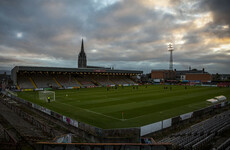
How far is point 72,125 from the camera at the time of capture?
58.4 ft

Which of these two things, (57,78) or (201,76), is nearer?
(57,78)

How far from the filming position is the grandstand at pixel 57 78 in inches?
2294

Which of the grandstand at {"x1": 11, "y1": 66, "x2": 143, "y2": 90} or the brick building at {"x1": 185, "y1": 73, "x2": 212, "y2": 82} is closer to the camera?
the grandstand at {"x1": 11, "y1": 66, "x2": 143, "y2": 90}

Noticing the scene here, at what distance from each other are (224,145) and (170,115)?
12198 mm

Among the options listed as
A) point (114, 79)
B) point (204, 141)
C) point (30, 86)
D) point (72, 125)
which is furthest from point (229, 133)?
point (114, 79)

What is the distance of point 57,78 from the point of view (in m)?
69.6

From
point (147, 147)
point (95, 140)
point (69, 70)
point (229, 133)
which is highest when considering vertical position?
point (69, 70)

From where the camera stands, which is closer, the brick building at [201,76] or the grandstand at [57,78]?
the grandstand at [57,78]

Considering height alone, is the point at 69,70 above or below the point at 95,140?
above

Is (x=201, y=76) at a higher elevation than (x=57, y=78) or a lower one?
higher

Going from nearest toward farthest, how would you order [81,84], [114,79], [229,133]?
[229,133], [81,84], [114,79]

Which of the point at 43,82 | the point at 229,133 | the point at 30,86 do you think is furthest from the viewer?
the point at 43,82

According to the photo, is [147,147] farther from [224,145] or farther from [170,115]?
[170,115]

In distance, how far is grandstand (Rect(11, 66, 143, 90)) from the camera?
58.3 metres
